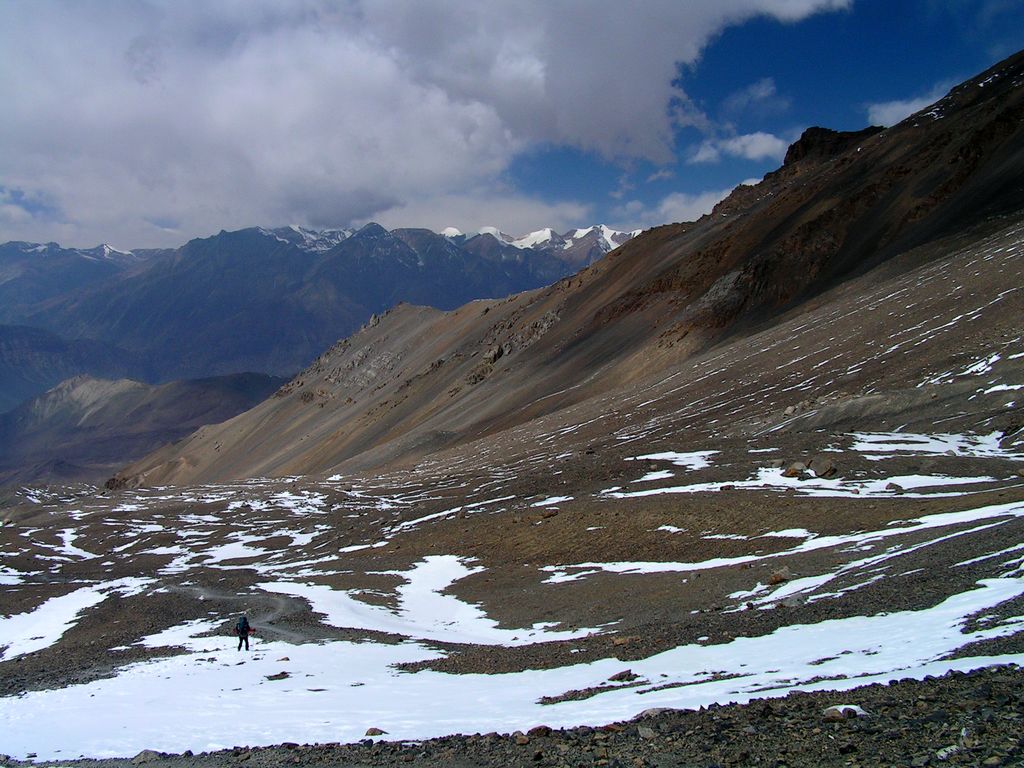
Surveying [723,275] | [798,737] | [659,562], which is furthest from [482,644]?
[723,275]

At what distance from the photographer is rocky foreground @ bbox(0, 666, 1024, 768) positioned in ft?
29.3

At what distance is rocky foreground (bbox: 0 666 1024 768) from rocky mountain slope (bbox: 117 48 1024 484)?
137 ft

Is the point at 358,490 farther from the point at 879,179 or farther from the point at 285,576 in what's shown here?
the point at 879,179

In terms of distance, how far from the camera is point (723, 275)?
9881 cm

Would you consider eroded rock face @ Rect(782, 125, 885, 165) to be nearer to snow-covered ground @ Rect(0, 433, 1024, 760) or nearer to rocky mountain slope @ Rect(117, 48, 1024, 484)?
rocky mountain slope @ Rect(117, 48, 1024, 484)

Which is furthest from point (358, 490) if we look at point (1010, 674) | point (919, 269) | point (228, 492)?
point (1010, 674)

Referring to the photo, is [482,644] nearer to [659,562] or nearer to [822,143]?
[659,562]

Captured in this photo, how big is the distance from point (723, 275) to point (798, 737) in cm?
9380

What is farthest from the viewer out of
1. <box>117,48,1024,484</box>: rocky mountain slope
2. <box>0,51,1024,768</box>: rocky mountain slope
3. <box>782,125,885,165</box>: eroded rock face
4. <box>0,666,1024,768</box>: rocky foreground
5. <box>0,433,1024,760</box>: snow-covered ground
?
<box>782,125,885,165</box>: eroded rock face

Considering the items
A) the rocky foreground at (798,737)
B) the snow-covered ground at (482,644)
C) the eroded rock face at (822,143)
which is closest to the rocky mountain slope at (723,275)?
the eroded rock face at (822,143)

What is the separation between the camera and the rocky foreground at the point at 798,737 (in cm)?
894

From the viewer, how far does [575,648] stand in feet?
64.6

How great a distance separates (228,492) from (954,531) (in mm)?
68893

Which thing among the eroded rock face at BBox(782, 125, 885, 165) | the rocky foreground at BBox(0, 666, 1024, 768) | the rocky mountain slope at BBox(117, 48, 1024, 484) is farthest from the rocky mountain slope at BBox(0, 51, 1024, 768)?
the eroded rock face at BBox(782, 125, 885, 165)
